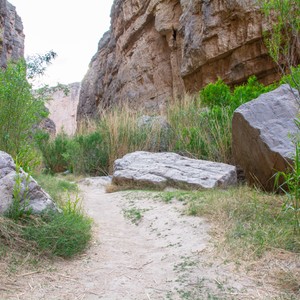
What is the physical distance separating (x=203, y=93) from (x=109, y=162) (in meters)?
2.71

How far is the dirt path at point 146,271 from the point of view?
2131mm

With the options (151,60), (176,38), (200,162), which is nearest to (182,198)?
(200,162)

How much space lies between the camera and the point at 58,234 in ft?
9.23

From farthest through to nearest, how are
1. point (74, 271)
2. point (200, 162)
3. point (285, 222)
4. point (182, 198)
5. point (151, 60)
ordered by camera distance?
point (151, 60), point (200, 162), point (182, 198), point (285, 222), point (74, 271)

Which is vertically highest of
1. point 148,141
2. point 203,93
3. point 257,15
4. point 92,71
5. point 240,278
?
point 92,71

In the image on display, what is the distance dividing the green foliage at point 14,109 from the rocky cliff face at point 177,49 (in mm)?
4849

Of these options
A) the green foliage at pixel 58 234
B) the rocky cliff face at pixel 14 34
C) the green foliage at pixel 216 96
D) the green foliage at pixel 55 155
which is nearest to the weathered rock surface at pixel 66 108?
the rocky cliff face at pixel 14 34

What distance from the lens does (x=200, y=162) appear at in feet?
19.5

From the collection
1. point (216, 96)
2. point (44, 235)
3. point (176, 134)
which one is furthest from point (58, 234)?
point (216, 96)

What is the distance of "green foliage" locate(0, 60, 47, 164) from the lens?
5.00m

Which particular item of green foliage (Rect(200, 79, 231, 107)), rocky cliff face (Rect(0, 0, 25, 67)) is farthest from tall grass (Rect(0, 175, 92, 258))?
rocky cliff face (Rect(0, 0, 25, 67))

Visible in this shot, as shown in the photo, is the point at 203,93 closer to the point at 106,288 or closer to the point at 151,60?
the point at 106,288

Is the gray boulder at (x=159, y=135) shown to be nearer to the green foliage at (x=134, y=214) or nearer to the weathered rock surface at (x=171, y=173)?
the weathered rock surface at (x=171, y=173)

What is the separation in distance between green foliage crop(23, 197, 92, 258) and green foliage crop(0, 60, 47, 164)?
228cm
